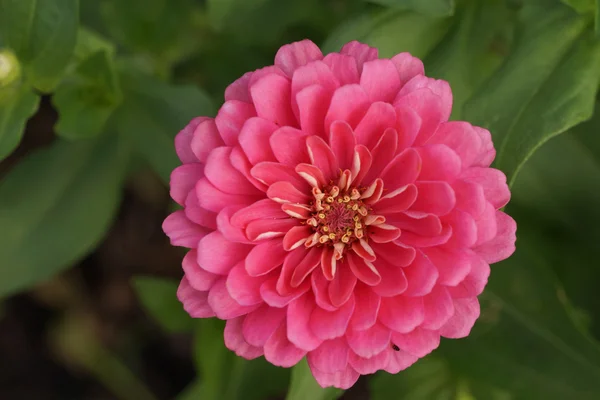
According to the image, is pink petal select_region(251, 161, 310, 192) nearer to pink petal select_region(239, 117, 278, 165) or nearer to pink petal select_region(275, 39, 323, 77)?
pink petal select_region(239, 117, 278, 165)

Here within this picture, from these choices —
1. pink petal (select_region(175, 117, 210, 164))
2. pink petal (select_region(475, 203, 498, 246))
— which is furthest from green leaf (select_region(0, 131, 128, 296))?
pink petal (select_region(475, 203, 498, 246))

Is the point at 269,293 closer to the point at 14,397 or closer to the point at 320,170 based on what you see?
the point at 320,170

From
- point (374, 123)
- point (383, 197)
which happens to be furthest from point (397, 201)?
point (374, 123)

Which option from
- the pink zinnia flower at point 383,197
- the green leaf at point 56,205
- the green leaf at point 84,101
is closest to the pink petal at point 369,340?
the pink zinnia flower at point 383,197

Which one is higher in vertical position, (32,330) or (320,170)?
(320,170)

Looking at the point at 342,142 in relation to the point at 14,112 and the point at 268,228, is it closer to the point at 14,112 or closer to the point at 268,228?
the point at 268,228

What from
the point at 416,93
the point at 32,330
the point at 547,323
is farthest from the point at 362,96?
the point at 32,330

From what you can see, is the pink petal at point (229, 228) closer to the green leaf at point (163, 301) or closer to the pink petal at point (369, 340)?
the pink petal at point (369, 340)
